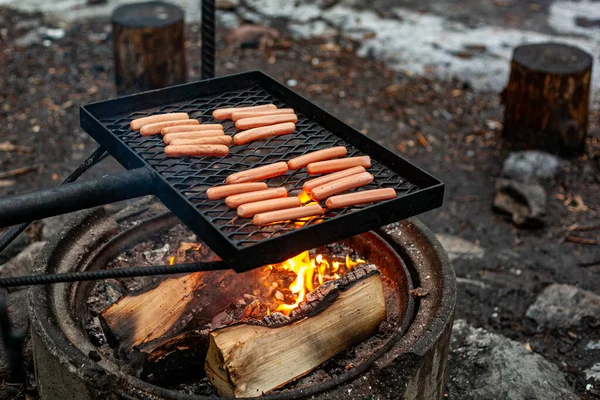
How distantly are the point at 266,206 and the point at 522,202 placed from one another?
4.01 m

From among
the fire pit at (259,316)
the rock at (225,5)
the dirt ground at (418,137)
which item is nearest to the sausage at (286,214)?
the fire pit at (259,316)

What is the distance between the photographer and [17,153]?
695 cm

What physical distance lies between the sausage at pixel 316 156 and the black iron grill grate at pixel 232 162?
56 mm

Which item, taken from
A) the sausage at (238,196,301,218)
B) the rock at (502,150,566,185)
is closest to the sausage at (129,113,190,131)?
the sausage at (238,196,301,218)

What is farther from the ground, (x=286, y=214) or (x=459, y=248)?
(x=286, y=214)

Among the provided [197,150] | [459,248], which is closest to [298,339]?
[197,150]

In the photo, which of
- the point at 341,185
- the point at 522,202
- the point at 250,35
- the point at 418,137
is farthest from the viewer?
the point at 250,35

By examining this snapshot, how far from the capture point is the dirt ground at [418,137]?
5270 mm

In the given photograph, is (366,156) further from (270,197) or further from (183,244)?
(183,244)

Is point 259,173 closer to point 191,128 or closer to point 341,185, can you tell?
point 341,185

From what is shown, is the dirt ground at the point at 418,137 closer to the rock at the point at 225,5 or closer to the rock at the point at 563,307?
the rock at the point at 563,307

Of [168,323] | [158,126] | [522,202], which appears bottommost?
[522,202]

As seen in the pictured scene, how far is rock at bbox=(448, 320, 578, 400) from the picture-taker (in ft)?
13.1

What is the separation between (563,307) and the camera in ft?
16.2
